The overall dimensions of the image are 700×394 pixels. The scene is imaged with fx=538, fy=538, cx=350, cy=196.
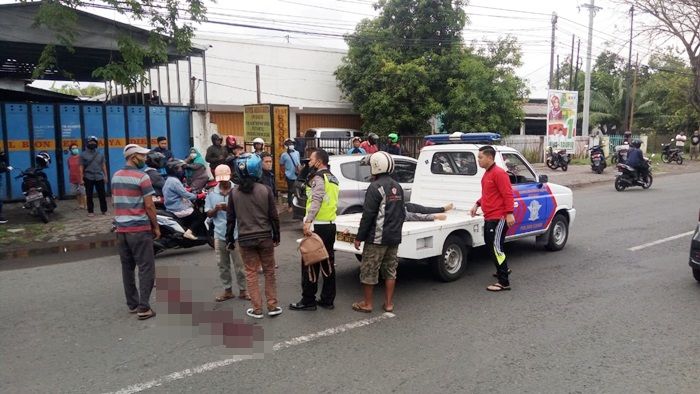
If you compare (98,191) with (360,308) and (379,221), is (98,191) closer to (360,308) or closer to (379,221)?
(360,308)

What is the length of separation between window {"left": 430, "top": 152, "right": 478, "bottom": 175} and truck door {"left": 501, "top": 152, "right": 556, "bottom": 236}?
45cm

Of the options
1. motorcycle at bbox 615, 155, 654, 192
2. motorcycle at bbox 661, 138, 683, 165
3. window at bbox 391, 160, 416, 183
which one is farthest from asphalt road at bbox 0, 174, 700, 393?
motorcycle at bbox 661, 138, 683, 165

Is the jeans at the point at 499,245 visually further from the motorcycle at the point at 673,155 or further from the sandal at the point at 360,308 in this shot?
the motorcycle at the point at 673,155

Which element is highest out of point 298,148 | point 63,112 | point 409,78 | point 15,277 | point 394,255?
point 409,78

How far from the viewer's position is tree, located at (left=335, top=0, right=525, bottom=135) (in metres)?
22.5

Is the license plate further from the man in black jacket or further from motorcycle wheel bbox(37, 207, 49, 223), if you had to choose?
motorcycle wheel bbox(37, 207, 49, 223)

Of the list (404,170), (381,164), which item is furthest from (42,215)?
(381,164)

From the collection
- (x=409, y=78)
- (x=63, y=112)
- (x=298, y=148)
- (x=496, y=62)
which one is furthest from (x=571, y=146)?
(x=63, y=112)

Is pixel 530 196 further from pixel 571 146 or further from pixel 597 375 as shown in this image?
pixel 571 146

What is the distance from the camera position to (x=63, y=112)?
13.4 meters

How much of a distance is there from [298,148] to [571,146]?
1454cm

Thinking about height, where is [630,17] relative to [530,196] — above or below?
above

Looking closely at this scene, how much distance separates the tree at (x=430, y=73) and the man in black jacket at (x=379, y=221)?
17.4 meters

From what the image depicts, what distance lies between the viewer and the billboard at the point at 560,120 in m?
24.2
